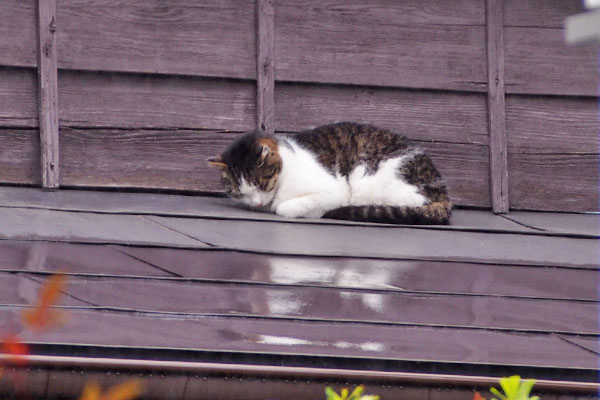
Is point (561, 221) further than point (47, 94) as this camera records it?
Yes

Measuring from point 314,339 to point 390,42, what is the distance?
2873 millimetres

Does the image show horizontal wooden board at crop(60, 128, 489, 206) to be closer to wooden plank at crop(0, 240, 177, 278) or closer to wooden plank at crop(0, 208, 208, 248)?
wooden plank at crop(0, 208, 208, 248)

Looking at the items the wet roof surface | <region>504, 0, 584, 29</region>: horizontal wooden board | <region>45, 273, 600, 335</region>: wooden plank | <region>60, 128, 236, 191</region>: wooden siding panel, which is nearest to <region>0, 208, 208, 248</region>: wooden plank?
the wet roof surface

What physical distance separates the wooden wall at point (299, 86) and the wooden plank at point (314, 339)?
7.69ft

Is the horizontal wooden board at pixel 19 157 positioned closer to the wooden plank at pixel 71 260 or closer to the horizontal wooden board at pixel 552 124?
the wooden plank at pixel 71 260

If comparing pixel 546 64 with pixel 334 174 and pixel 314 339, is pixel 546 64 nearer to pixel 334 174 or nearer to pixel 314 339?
pixel 334 174

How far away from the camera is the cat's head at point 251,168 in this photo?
5.38 metres

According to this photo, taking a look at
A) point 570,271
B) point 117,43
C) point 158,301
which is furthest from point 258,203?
point 158,301

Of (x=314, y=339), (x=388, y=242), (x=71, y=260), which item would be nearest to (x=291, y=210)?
(x=388, y=242)

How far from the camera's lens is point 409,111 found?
Answer: 5598 mm

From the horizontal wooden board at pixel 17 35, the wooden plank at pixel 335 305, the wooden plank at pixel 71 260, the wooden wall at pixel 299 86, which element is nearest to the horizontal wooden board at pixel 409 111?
the wooden wall at pixel 299 86

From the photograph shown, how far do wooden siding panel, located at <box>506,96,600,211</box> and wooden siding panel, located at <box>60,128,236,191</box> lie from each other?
1598 millimetres

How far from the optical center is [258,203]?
5637 millimetres

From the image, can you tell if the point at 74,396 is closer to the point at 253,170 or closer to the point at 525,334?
the point at 525,334
